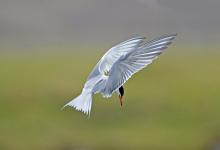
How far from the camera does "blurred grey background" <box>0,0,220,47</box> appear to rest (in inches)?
111

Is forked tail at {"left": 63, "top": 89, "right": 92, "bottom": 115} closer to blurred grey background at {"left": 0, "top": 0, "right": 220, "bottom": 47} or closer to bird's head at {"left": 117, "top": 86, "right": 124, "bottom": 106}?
bird's head at {"left": 117, "top": 86, "right": 124, "bottom": 106}

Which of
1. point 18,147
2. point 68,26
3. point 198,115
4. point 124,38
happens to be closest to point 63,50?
point 68,26

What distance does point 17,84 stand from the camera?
286 cm

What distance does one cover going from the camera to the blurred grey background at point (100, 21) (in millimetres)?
2823

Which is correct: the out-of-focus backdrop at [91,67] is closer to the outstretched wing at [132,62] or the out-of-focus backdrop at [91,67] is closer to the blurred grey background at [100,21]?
the blurred grey background at [100,21]

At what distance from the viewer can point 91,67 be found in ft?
9.22

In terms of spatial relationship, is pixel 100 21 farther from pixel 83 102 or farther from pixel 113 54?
pixel 83 102

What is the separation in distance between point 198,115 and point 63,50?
2.35 feet

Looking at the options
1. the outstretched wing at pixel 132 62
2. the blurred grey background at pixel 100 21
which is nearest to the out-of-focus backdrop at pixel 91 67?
the blurred grey background at pixel 100 21

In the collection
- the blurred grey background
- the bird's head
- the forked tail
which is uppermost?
the blurred grey background

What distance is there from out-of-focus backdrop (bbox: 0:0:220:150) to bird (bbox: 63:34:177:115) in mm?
75

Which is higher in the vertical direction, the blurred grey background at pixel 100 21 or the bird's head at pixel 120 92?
the blurred grey background at pixel 100 21

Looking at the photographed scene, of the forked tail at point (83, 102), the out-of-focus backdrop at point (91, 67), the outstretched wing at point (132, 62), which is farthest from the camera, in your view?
the out-of-focus backdrop at point (91, 67)

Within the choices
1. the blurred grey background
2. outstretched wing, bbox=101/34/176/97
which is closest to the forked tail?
outstretched wing, bbox=101/34/176/97
